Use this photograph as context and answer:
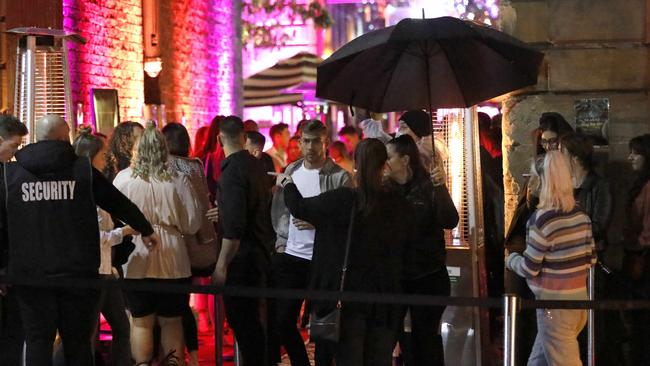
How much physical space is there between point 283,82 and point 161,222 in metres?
16.8

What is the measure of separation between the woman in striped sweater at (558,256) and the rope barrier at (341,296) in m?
0.64

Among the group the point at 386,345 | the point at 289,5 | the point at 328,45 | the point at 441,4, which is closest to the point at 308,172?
the point at 386,345

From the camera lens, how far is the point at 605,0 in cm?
964

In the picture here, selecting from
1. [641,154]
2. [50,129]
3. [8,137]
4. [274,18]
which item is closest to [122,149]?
[8,137]

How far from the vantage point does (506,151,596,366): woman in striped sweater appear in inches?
294

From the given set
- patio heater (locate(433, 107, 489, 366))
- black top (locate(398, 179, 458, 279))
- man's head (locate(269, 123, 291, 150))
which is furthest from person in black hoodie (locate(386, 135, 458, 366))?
man's head (locate(269, 123, 291, 150))

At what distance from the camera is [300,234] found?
863 cm

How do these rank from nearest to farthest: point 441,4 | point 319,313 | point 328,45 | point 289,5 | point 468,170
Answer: point 319,313
point 468,170
point 441,4
point 289,5
point 328,45

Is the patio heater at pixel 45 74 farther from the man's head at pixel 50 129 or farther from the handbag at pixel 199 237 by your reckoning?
the man's head at pixel 50 129

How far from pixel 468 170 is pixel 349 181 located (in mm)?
1052

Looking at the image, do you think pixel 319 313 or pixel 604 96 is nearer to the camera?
pixel 319 313

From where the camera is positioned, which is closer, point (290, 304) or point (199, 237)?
point (290, 304)

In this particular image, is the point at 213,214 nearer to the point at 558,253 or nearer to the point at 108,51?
the point at 558,253

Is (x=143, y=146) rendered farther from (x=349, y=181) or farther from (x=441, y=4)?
(x=441, y=4)
